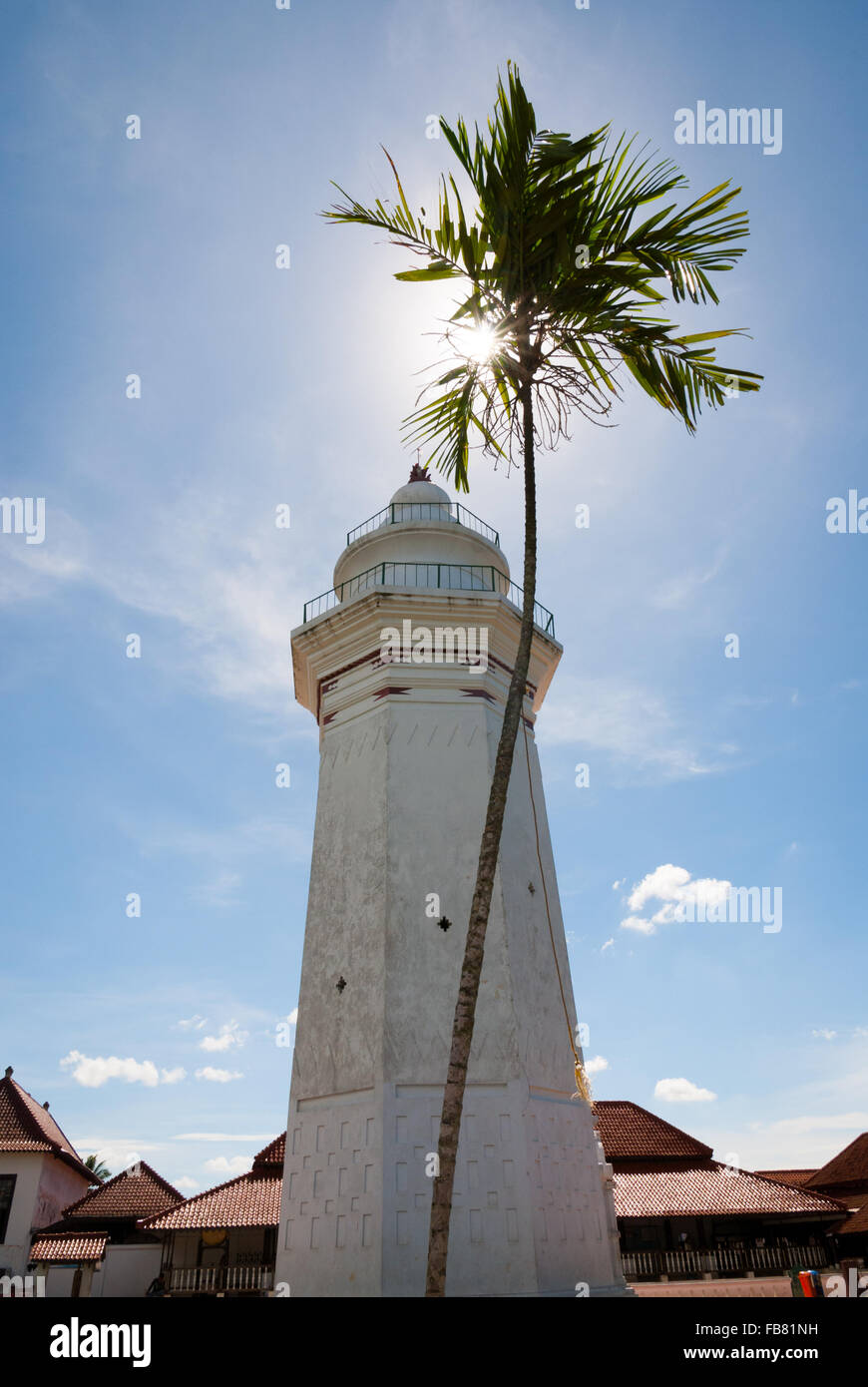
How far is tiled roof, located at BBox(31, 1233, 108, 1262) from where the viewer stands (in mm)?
27969

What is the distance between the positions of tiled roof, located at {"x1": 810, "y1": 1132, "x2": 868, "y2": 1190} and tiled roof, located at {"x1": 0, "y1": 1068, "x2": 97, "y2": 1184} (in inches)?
1141

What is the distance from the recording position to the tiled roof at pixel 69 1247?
27969 mm

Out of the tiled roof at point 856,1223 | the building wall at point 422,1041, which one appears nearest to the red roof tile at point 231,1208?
the building wall at point 422,1041

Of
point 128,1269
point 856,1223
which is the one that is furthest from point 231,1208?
point 856,1223

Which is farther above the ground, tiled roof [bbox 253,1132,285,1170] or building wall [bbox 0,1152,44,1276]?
tiled roof [bbox 253,1132,285,1170]

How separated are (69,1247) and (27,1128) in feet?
17.0

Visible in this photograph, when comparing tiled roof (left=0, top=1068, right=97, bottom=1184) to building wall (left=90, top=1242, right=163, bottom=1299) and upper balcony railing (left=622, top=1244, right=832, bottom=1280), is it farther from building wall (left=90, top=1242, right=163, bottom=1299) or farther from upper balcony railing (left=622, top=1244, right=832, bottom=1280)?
Answer: upper balcony railing (left=622, top=1244, right=832, bottom=1280)

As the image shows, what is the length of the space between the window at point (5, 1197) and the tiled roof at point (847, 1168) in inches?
1170

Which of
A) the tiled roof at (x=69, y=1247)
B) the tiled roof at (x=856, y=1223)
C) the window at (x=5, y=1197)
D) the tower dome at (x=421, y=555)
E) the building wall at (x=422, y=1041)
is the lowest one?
the tiled roof at (x=69, y=1247)

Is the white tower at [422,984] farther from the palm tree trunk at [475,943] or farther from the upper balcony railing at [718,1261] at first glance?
the upper balcony railing at [718,1261]

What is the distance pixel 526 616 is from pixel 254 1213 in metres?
20.7

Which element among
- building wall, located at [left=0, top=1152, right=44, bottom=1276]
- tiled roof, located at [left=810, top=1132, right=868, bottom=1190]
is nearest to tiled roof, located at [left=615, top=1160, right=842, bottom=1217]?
tiled roof, located at [left=810, top=1132, right=868, bottom=1190]

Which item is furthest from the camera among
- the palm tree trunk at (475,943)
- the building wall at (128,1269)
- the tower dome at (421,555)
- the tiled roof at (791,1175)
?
the tiled roof at (791,1175)
